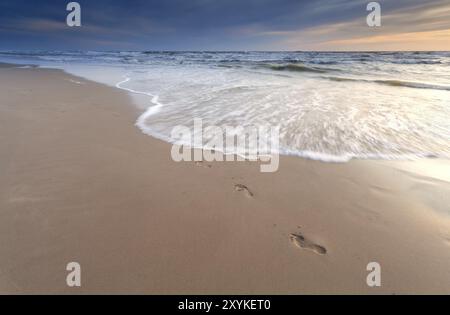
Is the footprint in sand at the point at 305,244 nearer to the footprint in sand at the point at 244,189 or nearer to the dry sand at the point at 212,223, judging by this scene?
the dry sand at the point at 212,223

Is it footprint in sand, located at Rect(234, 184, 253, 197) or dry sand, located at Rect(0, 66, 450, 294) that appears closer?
dry sand, located at Rect(0, 66, 450, 294)

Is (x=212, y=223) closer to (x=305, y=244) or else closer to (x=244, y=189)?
(x=244, y=189)

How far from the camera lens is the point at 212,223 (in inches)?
95.2

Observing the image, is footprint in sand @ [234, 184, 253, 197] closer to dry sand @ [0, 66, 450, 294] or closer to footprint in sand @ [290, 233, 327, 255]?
dry sand @ [0, 66, 450, 294]

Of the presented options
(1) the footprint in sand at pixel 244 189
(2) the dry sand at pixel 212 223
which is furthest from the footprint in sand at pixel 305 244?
(1) the footprint in sand at pixel 244 189

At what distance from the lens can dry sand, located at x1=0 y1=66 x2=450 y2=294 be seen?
1858mm

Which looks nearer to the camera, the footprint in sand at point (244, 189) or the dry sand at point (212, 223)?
the dry sand at point (212, 223)

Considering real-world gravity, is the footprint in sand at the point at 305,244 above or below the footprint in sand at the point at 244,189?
below

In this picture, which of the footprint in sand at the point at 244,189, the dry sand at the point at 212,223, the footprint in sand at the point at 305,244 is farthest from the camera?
the footprint in sand at the point at 244,189

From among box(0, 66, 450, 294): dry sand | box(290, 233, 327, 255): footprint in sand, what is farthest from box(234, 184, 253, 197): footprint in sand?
box(290, 233, 327, 255): footprint in sand

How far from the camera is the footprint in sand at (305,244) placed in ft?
6.97

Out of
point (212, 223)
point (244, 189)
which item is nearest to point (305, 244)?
point (212, 223)

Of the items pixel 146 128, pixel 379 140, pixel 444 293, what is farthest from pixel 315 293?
pixel 146 128

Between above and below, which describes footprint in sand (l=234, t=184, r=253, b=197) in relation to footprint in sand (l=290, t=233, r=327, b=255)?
above
